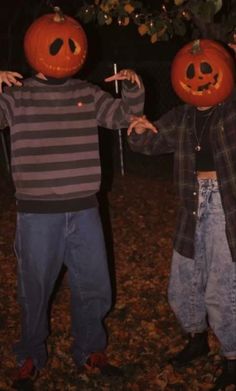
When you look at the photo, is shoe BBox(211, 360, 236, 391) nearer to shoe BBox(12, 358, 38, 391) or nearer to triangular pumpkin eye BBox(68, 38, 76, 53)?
shoe BBox(12, 358, 38, 391)

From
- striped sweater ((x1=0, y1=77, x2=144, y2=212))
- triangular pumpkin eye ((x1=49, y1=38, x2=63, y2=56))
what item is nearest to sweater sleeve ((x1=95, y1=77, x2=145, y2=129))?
striped sweater ((x1=0, y1=77, x2=144, y2=212))

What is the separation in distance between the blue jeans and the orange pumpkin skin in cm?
113

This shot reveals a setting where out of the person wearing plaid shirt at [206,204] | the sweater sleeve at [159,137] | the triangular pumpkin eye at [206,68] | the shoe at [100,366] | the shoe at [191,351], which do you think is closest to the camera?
the triangular pumpkin eye at [206,68]

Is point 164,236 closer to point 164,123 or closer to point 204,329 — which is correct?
point 204,329

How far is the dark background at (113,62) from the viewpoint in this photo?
464 inches

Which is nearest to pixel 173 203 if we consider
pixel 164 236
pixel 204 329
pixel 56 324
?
pixel 164 236

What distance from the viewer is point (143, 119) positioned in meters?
3.90

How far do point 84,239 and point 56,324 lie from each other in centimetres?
177

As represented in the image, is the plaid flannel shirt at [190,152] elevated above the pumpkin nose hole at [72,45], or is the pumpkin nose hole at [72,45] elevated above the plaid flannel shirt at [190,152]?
the pumpkin nose hole at [72,45]

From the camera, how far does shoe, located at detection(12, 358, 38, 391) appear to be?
14.0 feet

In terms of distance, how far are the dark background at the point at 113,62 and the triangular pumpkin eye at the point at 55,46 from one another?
3731mm

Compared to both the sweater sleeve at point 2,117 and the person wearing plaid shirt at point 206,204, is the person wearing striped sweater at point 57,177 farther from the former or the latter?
the person wearing plaid shirt at point 206,204

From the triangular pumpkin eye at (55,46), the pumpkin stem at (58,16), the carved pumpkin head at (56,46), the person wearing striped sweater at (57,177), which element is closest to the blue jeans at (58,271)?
the person wearing striped sweater at (57,177)

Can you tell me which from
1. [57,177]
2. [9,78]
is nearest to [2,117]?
[9,78]
